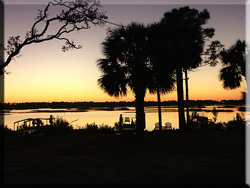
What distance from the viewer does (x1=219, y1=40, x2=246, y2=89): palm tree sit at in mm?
20797

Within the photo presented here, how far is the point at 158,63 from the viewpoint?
14930 mm

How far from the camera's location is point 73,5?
57.7 feet

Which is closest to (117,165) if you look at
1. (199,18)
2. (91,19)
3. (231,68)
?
(91,19)

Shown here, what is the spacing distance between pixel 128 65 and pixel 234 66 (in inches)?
387

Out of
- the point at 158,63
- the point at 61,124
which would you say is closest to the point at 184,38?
the point at 158,63

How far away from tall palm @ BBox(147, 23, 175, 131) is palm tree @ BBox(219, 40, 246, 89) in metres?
7.41

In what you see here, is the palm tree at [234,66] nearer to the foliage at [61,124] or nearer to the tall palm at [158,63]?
the tall palm at [158,63]

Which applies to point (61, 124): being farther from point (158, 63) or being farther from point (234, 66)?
point (234, 66)

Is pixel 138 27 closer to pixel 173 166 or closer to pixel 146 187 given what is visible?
pixel 173 166

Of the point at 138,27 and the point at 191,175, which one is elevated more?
the point at 138,27

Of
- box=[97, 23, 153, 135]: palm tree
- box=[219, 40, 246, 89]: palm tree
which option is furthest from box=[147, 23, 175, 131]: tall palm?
box=[219, 40, 246, 89]: palm tree

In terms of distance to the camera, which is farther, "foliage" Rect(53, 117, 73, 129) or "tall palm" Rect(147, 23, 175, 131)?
"foliage" Rect(53, 117, 73, 129)

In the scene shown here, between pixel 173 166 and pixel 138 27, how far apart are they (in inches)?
388

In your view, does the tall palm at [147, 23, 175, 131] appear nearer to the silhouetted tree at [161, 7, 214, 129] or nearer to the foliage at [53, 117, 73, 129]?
the silhouetted tree at [161, 7, 214, 129]
